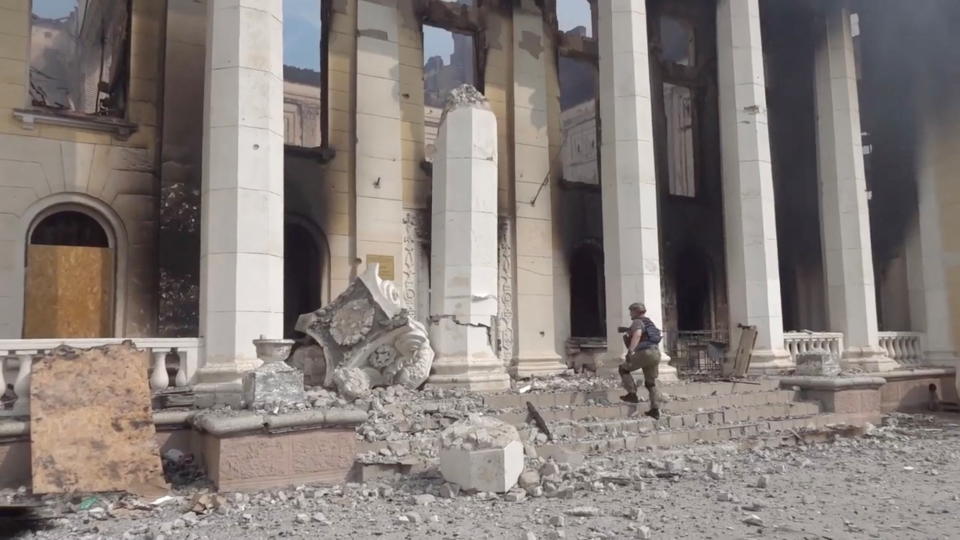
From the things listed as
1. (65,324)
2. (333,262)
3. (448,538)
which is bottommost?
(448,538)

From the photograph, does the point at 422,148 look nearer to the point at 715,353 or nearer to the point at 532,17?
the point at 532,17

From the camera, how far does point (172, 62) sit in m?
11.8

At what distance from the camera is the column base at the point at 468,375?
1024cm

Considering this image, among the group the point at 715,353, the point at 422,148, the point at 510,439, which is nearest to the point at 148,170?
the point at 422,148

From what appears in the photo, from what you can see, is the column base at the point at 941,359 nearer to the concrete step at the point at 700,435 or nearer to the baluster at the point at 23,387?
the concrete step at the point at 700,435

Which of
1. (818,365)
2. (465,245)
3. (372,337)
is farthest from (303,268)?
(818,365)

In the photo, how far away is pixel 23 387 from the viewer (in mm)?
7137

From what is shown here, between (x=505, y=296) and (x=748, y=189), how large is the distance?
16.4 ft

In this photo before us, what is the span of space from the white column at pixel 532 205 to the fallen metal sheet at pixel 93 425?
836 cm

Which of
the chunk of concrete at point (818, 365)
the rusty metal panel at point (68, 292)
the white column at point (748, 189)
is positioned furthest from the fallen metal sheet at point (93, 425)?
the white column at point (748, 189)

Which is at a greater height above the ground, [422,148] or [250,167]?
[422,148]

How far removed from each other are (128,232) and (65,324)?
1603 millimetres

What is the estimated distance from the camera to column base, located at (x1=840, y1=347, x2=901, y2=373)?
50.3 ft

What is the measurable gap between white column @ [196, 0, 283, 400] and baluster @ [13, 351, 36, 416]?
1659mm
